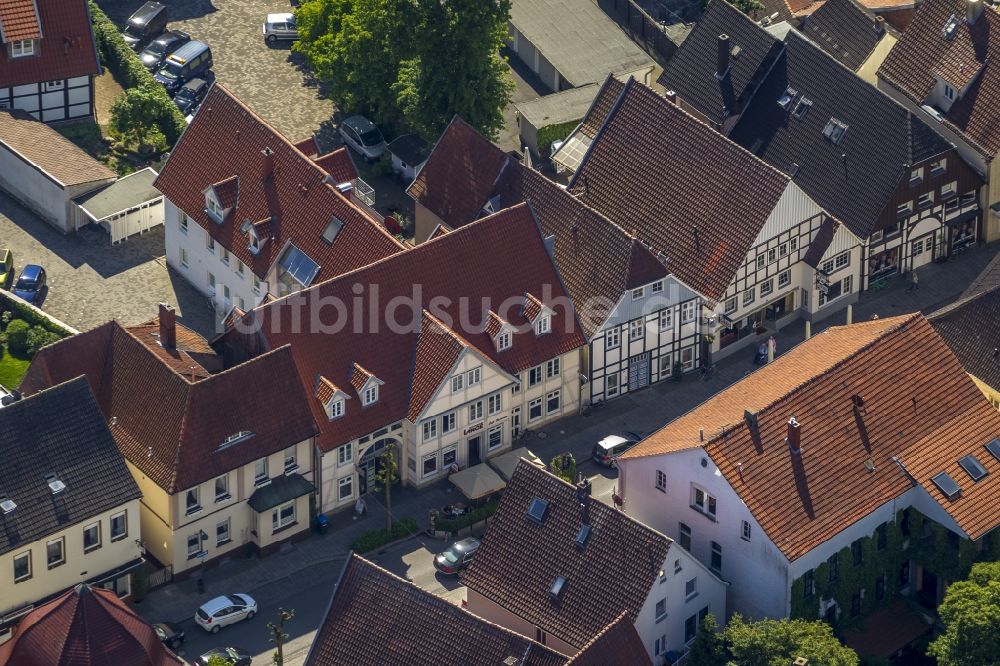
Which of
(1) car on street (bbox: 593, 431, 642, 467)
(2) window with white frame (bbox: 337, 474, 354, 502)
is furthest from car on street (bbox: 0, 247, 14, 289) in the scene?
(1) car on street (bbox: 593, 431, 642, 467)

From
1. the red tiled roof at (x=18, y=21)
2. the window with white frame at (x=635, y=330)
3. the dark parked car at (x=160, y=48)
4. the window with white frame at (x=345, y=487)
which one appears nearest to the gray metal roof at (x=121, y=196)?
the red tiled roof at (x=18, y=21)

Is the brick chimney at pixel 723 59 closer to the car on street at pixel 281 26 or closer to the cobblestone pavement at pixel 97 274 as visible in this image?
the car on street at pixel 281 26

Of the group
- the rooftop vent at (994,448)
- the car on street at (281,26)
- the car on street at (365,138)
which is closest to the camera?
the rooftop vent at (994,448)

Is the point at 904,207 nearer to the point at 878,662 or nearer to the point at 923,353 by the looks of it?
the point at 923,353

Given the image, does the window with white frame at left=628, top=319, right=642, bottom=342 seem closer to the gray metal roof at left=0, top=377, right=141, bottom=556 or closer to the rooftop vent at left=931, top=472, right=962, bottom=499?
the rooftop vent at left=931, top=472, right=962, bottom=499

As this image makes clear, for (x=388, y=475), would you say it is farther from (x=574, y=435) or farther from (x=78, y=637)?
(x=78, y=637)

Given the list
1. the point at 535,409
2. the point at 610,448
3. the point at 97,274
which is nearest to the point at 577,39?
the point at 535,409

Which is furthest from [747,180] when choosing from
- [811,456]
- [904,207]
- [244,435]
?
[244,435]
